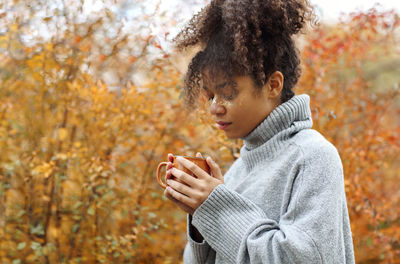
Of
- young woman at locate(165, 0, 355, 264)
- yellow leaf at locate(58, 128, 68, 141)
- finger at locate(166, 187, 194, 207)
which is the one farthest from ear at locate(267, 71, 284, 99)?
yellow leaf at locate(58, 128, 68, 141)

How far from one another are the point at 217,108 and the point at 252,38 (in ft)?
0.67

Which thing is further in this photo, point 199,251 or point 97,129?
point 97,129

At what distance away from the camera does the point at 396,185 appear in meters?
3.86

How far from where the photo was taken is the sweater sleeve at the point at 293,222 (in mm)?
1022

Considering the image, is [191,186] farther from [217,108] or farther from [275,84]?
[275,84]

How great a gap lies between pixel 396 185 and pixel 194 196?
321cm

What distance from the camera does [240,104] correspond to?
1.18 metres

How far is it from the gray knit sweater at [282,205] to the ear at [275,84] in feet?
0.13

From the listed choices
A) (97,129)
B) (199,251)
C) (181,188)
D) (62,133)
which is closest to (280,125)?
(181,188)

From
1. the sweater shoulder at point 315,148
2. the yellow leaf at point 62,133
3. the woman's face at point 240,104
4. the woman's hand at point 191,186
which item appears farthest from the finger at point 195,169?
the yellow leaf at point 62,133

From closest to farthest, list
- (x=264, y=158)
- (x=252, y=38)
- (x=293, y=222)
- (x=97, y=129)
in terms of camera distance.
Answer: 1. (x=293, y=222)
2. (x=252, y=38)
3. (x=264, y=158)
4. (x=97, y=129)

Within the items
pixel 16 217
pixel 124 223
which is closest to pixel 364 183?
pixel 124 223

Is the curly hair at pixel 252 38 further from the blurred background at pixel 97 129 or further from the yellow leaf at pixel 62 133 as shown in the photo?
the yellow leaf at pixel 62 133

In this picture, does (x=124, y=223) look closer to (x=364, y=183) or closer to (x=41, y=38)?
(x=41, y=38)
